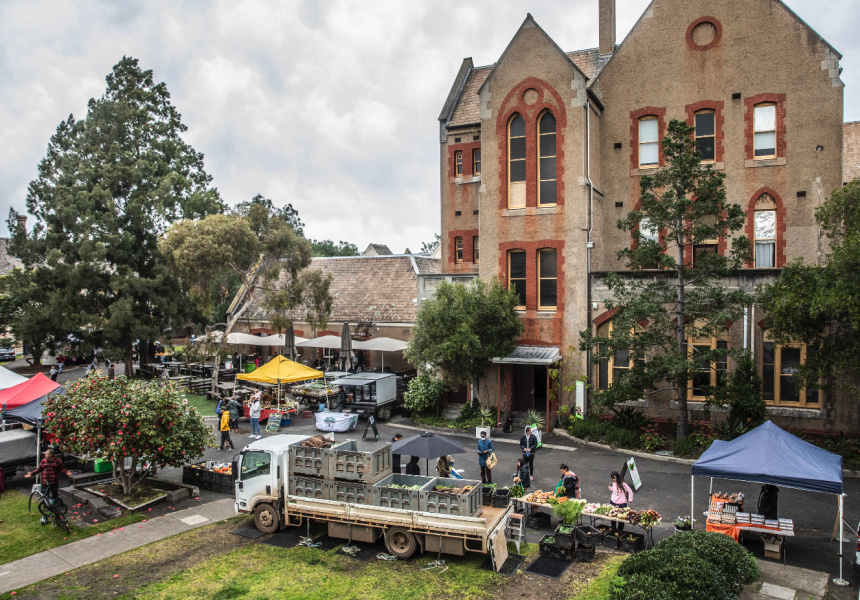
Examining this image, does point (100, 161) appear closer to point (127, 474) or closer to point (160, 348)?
point (160, 348)

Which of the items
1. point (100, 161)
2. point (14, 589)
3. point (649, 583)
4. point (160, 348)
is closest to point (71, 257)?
point (100, 161)

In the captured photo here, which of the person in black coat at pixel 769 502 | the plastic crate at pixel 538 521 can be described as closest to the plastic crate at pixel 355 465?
the plastic crate at pixel 538 521

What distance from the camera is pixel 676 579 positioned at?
925 cm

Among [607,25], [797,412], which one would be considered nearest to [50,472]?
[797,412]

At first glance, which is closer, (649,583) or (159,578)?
(649,583)

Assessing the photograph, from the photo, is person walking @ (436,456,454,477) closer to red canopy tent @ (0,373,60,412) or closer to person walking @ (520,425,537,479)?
person walking @ (520,425,537,479)

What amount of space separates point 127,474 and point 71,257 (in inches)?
1007

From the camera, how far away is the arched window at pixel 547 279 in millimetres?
25109

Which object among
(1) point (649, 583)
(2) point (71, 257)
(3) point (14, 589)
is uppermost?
(2) point (71, 257)

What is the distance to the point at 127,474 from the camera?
16.9 metres

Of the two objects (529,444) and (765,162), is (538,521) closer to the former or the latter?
(529,444)

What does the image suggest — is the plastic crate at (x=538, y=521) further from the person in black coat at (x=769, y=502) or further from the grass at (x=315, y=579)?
the person in black coat at (x=769, y=502)

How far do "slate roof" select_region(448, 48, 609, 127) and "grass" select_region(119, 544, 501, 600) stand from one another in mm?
22689

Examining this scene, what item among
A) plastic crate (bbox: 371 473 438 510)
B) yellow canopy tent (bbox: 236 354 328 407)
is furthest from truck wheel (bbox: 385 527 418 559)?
yellow canopy tent (bbox: 236 354 328 407)
